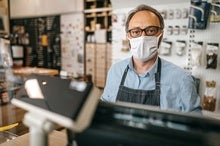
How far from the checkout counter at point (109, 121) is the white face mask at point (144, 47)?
3.14 ft

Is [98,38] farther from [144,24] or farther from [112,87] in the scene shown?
[144,24]

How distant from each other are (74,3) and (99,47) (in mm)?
1269

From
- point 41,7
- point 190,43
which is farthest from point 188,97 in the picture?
point 41,7

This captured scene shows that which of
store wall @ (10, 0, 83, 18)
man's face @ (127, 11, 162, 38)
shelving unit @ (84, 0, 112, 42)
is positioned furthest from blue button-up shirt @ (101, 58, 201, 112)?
store wall @ (10, 0, 83, 18)

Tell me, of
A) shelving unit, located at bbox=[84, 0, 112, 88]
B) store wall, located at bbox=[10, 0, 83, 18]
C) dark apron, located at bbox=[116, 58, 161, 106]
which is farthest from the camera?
store wall, located at bbox=[10, 0, 83, 18]

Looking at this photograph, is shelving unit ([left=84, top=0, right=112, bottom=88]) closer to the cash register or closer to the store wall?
the store wall

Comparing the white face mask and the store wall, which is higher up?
the store wall

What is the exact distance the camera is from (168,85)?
4.65 feet

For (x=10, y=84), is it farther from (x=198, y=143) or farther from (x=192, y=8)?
(x=198, y=143)

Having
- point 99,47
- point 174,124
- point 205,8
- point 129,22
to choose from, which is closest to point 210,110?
point 205,8

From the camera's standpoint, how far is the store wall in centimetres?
583

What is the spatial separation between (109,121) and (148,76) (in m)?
0.95

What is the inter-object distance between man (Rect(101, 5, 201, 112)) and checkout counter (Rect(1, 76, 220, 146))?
0.80 metres

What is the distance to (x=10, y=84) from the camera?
2.49 metres
